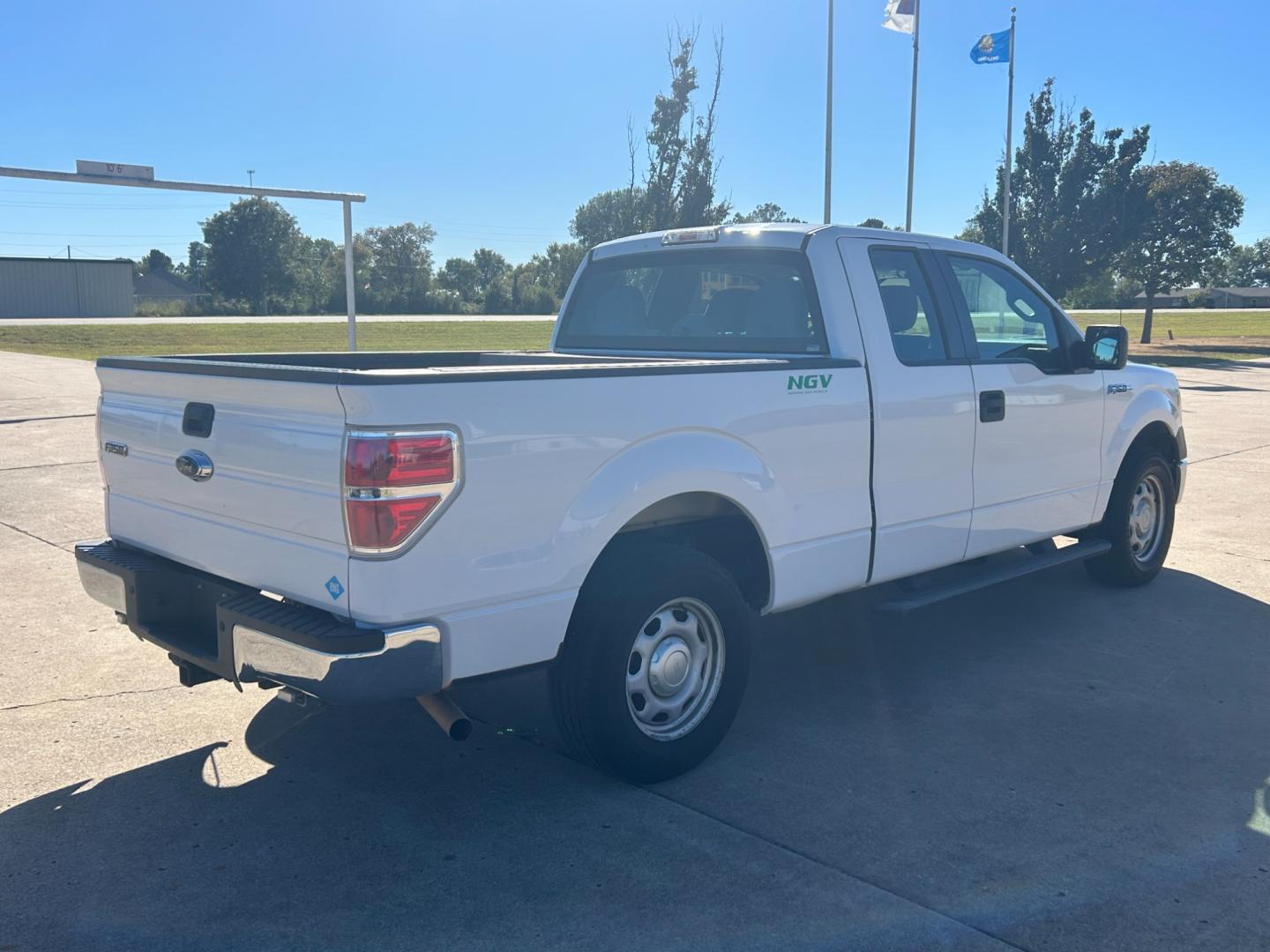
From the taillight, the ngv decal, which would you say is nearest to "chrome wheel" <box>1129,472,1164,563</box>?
the ngv decal

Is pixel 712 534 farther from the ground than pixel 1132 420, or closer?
closer

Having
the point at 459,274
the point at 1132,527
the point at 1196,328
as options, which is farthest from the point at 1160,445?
the point at 459,274

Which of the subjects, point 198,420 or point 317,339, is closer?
A: point 198,420

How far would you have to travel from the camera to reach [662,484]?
3.76 m

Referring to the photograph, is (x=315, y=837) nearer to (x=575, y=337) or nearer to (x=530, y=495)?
(x=530, y=495)

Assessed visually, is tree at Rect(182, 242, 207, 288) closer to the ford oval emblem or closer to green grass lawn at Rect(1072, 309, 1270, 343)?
green grass lawn at Rect(1072, 309, 1270, 343)

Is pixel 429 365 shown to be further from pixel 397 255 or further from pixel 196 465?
pixel 397 255

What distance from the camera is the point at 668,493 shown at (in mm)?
3787

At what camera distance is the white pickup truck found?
Answer: 10.4ft

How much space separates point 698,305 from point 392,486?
255cm

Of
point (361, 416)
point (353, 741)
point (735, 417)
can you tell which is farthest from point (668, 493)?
point (353, 741)

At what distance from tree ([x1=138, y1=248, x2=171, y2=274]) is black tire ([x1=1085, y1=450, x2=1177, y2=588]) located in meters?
124

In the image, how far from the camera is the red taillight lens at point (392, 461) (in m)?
3.07

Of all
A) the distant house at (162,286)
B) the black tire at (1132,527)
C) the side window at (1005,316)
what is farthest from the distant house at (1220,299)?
the side window at (1005,316)
